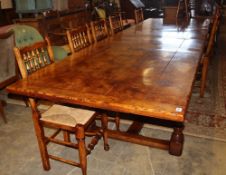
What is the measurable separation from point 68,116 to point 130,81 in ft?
1.70

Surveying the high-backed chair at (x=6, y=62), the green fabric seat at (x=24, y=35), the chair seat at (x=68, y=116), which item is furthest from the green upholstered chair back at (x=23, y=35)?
the chair seat at (x=68, y=116)

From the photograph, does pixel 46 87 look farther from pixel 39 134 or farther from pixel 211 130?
pixel 211 130

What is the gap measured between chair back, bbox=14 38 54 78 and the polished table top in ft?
0.40

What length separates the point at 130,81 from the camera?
152cm

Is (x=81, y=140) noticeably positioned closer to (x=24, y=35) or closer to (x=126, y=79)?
(x=126, y=79)

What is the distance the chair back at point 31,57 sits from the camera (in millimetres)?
1709

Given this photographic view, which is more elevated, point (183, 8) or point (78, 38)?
point (183, 8)

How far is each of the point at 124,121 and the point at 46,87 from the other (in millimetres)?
1298

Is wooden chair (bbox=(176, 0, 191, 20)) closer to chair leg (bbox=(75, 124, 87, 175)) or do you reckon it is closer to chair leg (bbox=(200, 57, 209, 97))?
chair leg (bbox=(200, 57, 209, 97))

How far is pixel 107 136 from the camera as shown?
2.16m

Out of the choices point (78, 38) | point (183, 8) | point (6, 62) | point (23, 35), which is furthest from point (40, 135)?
point (183, 8)

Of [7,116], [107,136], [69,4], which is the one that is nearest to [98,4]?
[69,4]

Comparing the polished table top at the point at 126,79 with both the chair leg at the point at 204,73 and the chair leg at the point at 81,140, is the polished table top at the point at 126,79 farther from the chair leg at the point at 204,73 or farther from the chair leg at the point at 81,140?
the chair leg at the point at 204,73

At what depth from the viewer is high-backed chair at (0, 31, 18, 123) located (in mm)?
2618
